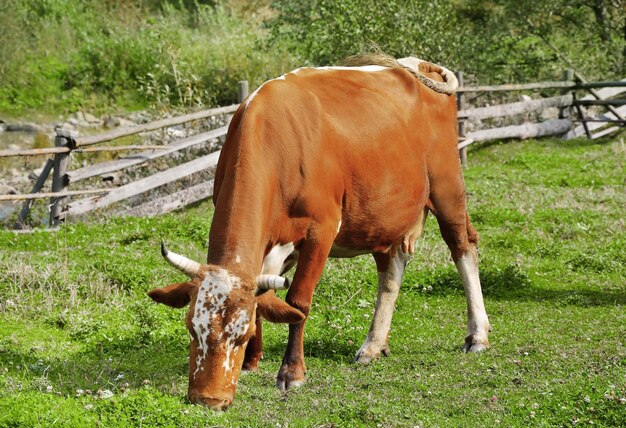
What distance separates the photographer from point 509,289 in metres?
9.30

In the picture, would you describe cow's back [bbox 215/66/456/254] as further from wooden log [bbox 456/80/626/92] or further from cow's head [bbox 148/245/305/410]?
wooden log [bbox 456/80/626/92]

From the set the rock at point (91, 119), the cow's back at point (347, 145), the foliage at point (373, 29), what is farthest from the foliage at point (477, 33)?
the cow's back at point (347, 145)

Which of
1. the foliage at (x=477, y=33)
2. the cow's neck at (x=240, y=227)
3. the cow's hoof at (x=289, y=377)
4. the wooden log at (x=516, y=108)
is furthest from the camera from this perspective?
the foliage at (x=477, y=33)

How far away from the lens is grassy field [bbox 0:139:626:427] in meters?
5.57

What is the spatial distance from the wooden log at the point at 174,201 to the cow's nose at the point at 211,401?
7.51 meters

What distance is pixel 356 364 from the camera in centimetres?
722

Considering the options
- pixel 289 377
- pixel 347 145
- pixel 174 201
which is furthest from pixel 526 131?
pixel 289 377

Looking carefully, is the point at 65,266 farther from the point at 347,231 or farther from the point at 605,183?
the point at 605,183

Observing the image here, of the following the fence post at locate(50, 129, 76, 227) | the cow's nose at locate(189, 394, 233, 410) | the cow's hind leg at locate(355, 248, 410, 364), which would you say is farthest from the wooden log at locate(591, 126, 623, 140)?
the cow's nose at locate(189, 394, 233, 410)

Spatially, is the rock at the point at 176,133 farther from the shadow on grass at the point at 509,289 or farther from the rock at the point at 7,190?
the shadow on grass at the point at 509,289

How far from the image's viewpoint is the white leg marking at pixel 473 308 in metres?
7.51

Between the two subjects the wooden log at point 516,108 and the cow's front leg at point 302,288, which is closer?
the cow's front leg at point 302,288

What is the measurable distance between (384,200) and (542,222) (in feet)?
17.1

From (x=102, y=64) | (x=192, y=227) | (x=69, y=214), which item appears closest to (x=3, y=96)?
(x=102, y=64)
